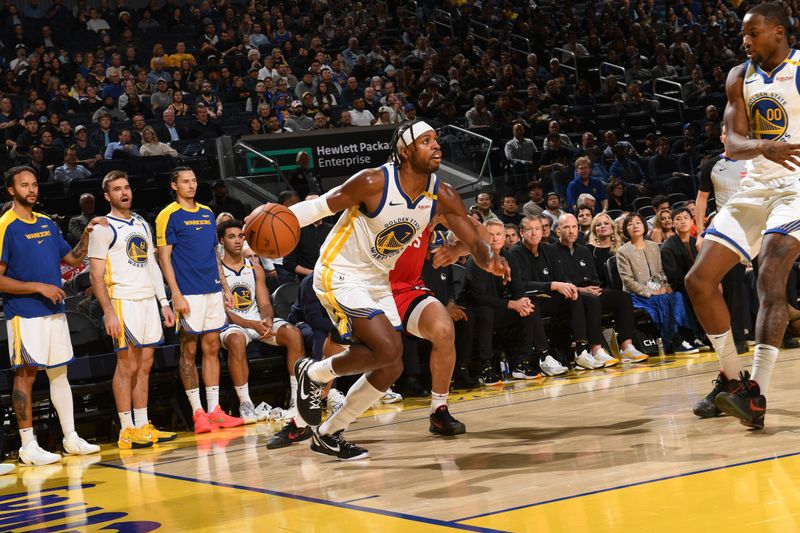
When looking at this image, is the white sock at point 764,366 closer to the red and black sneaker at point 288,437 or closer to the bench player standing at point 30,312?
the red and black sneaker at point 288,437

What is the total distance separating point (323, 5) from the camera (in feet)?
66.5

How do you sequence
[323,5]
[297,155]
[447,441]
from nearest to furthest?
1. [447,441]
2. [297,155]
3. [323,5]

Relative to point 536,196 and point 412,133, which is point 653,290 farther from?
point 412,133

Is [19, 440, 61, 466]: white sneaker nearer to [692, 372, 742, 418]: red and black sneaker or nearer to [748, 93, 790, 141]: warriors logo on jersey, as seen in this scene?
[692, 372, 742, 418]: red and black sneaker

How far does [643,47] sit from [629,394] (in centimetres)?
1637

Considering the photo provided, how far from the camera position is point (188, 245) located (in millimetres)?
7742

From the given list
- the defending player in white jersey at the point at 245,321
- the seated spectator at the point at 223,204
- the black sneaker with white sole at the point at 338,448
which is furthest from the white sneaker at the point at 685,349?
the seated spectator at the point at 223,204

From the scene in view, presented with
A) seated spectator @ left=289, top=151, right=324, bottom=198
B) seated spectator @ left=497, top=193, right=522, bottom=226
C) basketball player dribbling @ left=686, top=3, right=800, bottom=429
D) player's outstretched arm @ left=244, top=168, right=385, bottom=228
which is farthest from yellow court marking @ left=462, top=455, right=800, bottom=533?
seated spectator @ left=289, top=151, right=324, bottom=198

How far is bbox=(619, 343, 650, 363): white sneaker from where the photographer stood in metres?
9.62

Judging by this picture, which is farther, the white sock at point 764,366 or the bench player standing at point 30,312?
the bench player standing at point 30,312

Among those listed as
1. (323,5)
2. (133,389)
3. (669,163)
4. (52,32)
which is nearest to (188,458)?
(133,389)

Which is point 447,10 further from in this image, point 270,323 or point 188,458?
point 188,458

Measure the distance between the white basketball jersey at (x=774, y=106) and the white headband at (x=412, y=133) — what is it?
1771mm

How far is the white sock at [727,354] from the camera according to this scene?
5508 millimetres
